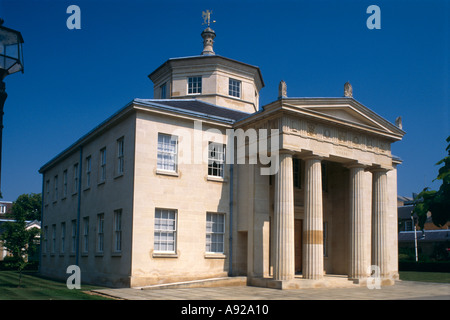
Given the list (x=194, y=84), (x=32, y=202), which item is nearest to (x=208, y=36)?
(x=194, y=84)

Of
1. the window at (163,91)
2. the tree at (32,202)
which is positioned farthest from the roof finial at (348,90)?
the tree at (32,202)

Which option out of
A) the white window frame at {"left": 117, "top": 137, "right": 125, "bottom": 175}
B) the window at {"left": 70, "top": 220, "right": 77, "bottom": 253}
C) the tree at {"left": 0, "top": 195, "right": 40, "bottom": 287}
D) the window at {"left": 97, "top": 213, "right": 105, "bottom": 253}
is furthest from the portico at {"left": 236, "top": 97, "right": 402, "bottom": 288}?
the window at {"left": 70, "top": 220, "right": 77, "bottom": 253}

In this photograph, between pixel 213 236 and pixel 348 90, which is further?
pixel 348 90

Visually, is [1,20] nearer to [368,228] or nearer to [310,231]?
[310,231]

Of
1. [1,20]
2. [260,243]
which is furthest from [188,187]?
[1,20]

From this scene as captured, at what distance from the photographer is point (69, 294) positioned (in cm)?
1838

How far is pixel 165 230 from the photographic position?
2317 cm

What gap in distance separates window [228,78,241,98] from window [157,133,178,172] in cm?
1120

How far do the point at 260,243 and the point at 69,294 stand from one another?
9874 mm

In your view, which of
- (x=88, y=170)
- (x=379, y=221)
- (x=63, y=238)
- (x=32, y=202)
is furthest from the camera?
(x=32, y=202)

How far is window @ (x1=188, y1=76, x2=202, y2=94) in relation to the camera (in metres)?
33.8

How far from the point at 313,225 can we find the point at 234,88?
14.7m

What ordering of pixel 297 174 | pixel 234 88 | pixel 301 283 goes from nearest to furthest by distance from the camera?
pixel 301 283, pixel 297 174, pixel 234 88

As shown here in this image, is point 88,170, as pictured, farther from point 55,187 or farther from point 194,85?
point 194,85
